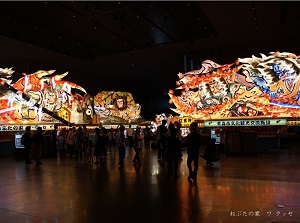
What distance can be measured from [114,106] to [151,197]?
19.8 metres

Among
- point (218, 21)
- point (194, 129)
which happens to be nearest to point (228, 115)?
point (218, 21)

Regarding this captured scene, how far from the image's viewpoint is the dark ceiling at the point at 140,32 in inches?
430

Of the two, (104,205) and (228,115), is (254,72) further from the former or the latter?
(104,205)

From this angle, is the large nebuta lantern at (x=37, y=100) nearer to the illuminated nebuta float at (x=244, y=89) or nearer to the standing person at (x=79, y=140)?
the standing person at (x=79, y=140)

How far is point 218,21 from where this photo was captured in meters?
12.6

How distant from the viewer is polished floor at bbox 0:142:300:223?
173 inches

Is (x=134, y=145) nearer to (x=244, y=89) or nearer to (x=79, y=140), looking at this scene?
(x=79, y=140)

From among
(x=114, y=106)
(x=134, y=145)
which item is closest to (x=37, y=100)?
(x=134, y=145)

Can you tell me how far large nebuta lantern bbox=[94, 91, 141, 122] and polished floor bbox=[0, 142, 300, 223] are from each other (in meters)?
16.1

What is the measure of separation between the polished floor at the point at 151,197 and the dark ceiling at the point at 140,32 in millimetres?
6058

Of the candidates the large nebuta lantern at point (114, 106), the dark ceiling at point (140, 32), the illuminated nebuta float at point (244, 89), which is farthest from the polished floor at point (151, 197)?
the large nebuta lantern at point (114, 106)

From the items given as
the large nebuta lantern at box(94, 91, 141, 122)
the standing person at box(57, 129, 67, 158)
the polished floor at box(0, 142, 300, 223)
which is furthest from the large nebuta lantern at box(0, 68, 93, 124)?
the polished floor at box(0, 142, 300, 223)

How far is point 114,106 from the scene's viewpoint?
25047 millimetres

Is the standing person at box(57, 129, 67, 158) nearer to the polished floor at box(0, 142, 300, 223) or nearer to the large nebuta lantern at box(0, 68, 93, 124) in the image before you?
the large nebuta lantern at box(0, 68, 93, 124)
